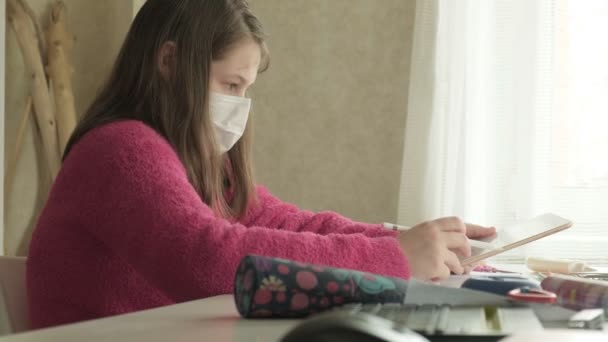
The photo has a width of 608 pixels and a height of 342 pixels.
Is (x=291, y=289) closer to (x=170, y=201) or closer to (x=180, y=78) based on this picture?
(x=170, y=201)

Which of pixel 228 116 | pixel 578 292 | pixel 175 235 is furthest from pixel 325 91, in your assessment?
pixel 578 292

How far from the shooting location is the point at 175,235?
3.42 ft

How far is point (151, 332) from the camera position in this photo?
2.43 feet

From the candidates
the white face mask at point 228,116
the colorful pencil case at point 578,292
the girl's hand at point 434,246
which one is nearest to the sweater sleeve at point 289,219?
the white face mask at point 228,116

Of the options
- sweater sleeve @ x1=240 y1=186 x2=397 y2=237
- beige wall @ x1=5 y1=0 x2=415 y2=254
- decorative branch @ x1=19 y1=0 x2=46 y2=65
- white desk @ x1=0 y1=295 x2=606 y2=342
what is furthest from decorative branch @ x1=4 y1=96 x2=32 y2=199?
white desk @ x1=0 y1=295 x2=606 y2=342

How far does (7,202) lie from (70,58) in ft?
1.89

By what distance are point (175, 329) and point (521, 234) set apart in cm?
74

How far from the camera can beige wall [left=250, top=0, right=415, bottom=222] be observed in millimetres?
3420

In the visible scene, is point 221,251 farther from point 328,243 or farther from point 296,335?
point 296,335

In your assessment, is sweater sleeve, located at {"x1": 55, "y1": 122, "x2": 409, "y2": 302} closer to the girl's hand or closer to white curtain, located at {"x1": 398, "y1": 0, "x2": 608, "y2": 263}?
the girl's hand

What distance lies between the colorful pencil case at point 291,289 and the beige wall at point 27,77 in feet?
8.33

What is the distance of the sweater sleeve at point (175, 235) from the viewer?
3.39ft

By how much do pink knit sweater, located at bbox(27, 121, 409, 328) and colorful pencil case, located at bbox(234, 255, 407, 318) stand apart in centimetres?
23

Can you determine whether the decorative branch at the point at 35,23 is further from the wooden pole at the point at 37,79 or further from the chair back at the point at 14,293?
the chair back at the point at 14,293
